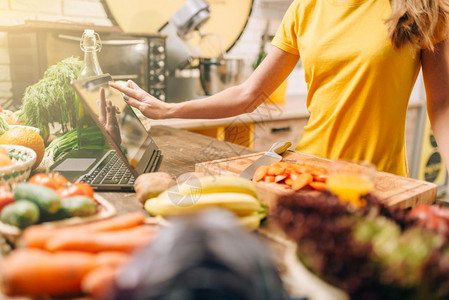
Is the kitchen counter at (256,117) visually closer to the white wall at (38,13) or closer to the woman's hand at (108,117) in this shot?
the white wall at (38,13)

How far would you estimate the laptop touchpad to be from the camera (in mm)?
1277

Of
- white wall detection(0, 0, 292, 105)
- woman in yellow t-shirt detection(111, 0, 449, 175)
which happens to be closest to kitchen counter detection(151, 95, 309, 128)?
white wall detection(0, 0, 292, 105)

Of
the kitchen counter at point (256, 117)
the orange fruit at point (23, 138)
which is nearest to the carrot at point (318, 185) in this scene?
the orange fruit at point (23, 138)

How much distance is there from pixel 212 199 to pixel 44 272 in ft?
1.25

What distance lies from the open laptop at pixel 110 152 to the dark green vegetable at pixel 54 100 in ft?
0.43

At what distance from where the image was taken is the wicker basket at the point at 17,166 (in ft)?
3.15

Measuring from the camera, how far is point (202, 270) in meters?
0.46

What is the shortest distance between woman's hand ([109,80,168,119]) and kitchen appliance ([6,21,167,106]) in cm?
79

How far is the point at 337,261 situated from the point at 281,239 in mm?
293

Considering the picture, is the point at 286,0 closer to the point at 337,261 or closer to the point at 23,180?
the point at 23,180

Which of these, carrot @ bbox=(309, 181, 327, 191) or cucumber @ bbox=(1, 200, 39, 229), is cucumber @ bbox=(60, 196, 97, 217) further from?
carrot @ bbox=(309, 181, 327, 191)

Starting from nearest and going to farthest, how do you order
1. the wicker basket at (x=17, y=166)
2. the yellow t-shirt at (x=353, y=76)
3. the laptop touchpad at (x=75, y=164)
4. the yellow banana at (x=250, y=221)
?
the yellow banana at (x=250, y=221) < the wicker basket at (x=17, y=166) < the laptop touchpad at (x=75, y=164) < the yellow t-shirt at (x=353, y=76)

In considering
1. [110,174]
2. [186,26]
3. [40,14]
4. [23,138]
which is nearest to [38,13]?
[40,14]

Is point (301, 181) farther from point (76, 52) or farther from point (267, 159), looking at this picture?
point (76, 52)
